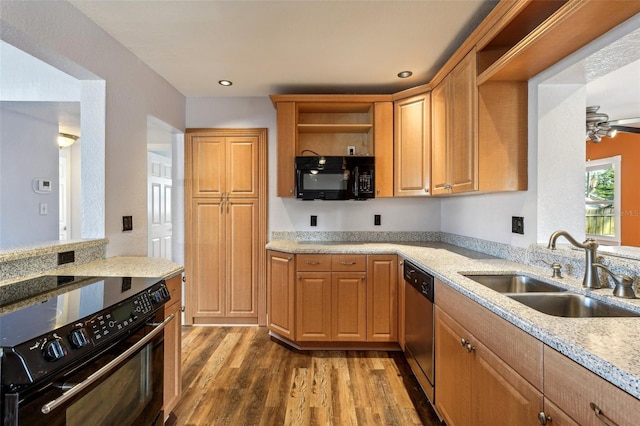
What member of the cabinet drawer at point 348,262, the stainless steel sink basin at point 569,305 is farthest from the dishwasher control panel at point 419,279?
the stainless steel sink basin at point 569,305

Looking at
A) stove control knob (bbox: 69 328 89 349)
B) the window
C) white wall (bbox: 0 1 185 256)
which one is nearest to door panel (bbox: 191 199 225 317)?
white wall (bbox: 0 1 185 256)

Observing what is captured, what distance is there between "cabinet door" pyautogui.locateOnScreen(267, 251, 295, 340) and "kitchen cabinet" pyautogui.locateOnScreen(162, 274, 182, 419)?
976 mm

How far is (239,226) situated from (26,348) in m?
2.37

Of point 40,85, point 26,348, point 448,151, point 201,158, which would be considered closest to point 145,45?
point 40,85

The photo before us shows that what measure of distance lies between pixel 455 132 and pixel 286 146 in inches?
57.5

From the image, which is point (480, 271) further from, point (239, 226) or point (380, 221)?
point (239, 226)

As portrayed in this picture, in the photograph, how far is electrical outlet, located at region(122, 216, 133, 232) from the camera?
2.12 metres

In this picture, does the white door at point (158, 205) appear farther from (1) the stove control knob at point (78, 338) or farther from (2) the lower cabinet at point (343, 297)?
(1) the stove control knob at point (78, 338)

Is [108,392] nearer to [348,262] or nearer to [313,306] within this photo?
[313,306]

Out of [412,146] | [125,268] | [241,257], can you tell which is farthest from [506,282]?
[241,257]

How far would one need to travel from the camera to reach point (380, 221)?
317cm

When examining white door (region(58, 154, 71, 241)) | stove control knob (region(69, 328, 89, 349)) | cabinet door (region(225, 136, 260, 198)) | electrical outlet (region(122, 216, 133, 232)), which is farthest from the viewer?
white door (region(58, 154, 71, 241))

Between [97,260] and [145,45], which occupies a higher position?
[145,45]

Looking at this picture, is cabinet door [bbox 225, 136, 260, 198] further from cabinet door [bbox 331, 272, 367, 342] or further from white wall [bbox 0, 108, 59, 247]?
white wall [bbox 0, 108, 59, 247]
